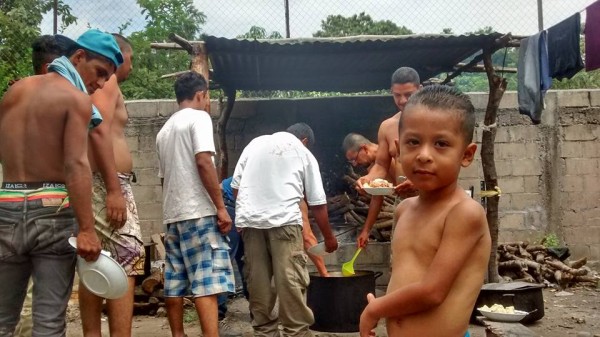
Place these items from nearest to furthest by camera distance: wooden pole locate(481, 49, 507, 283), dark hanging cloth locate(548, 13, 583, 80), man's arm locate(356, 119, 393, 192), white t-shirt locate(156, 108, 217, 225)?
white t-shirt locate(156, 108, 217, 225) → man's arm locate(356, 119, 393, 192) → dark hanging cloth locate(548, 13, 583, 80) → wooden pole locate(481, 49, 507, 283)

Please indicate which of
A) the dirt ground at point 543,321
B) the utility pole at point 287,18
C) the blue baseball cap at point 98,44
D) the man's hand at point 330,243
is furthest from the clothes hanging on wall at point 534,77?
the blue baseball cap at point 98,44

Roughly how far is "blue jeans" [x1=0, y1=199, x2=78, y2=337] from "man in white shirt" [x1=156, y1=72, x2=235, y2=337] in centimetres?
119

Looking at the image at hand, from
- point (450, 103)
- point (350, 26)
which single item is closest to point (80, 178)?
point (450, 103)

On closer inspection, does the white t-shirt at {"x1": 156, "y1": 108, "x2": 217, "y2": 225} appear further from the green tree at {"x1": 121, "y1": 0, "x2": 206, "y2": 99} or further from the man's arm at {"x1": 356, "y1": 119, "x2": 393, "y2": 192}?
the green tree at {"x1": 121, "y1": 0, "x2": 206, "y2": 99}

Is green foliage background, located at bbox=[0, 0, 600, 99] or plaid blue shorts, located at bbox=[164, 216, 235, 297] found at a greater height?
green foliage background, located at bbox=[0, 0, 600, 99]

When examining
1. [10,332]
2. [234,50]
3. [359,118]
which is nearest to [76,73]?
[10,332]

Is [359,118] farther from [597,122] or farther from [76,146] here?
[76,146]

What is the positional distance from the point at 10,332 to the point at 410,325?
210cm

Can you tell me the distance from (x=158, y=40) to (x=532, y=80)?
10.5 meters

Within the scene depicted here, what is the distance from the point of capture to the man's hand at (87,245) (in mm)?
3113

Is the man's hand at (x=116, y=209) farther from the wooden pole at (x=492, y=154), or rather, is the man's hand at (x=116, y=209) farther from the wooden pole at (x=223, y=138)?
the wooden pole at (x=492, y=154)

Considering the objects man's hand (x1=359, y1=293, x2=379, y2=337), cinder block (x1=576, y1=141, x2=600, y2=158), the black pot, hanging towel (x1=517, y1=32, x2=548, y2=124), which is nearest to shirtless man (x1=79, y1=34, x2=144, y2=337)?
man's hand (x1=359, y1=293, x2=379, y2=337)

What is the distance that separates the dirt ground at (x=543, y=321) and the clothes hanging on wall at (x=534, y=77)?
1.92 meters

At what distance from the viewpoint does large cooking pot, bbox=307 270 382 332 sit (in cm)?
552
